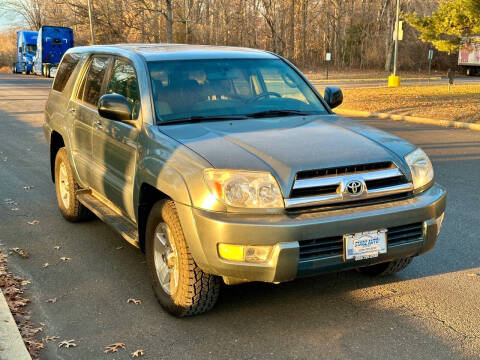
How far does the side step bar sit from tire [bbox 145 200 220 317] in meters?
0.40

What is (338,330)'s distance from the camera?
3840 mm

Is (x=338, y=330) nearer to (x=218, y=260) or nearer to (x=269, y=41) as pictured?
(x=218, y=260)

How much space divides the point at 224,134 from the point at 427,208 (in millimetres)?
1486

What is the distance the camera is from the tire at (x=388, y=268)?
4.65 m

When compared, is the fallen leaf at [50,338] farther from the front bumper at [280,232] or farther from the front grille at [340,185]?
the front grille at [340,185]

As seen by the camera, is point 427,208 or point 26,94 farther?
point 26,94

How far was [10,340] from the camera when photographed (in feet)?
11.7

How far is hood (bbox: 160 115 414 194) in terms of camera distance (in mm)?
3730

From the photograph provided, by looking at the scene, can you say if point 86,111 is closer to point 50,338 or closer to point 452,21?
point 50,338

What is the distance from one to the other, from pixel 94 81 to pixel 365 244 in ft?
10.8

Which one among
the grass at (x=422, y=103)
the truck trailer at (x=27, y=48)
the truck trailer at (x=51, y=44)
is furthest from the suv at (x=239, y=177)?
the truck trailer at (x=27, y=48)

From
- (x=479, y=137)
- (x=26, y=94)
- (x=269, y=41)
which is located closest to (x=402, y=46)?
(x=269, y=41)

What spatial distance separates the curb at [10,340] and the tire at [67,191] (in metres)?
2.36

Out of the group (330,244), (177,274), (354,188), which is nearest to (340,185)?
(354,188)
